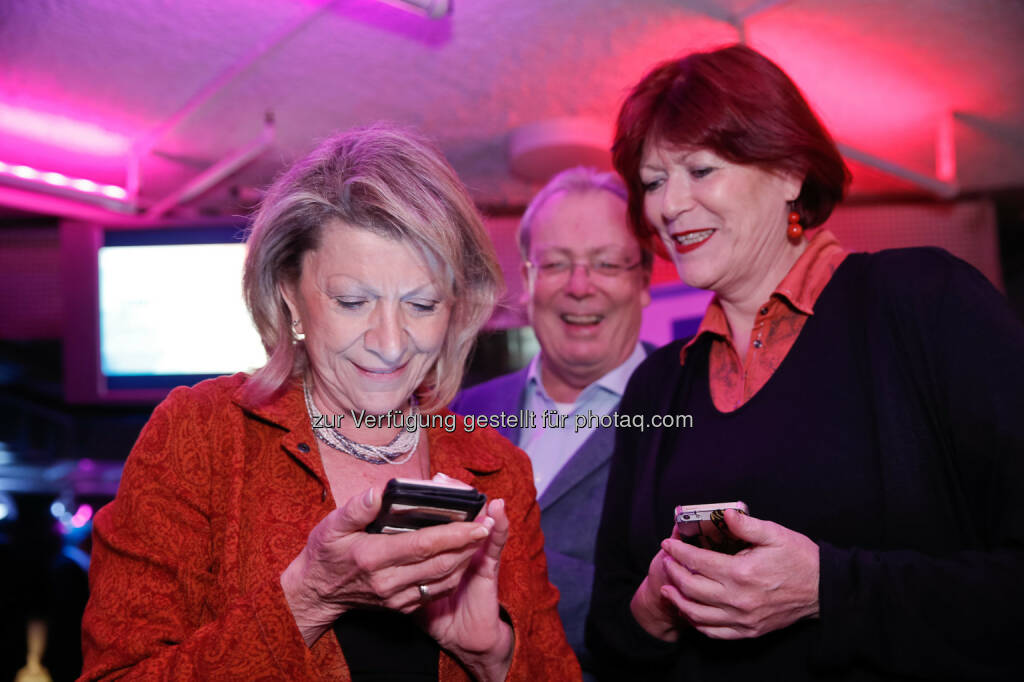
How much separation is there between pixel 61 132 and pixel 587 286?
4461mm

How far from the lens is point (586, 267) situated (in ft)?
9.73

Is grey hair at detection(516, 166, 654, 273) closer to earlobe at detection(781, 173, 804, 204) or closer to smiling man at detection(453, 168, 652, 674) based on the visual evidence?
smiling man at detection(453, 168, 652, 674)

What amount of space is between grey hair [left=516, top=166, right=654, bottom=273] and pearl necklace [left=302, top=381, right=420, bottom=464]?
4.57ft

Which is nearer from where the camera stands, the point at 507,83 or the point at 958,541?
the point at 958,541

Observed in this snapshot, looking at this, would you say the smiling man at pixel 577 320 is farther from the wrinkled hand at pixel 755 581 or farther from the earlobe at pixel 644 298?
the wrinkled hand at pixel 755 581

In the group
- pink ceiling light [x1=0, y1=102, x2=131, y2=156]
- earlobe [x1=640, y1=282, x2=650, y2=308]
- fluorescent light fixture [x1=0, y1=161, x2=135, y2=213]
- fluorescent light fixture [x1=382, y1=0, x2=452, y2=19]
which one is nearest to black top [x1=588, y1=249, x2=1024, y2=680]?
earlobe [x1=640, y1=282, x2=650, y2=308]

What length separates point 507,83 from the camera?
498 centimetres

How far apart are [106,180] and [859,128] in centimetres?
599

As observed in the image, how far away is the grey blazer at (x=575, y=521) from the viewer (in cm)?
253

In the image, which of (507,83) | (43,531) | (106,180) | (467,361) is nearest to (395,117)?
(507,83)

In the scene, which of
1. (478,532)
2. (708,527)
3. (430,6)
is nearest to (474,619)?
(478,532)

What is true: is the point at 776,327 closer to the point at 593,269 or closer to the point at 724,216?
the point at 724,216

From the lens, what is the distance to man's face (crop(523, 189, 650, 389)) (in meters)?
2.93

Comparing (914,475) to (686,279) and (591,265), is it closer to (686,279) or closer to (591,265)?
(686,279)
